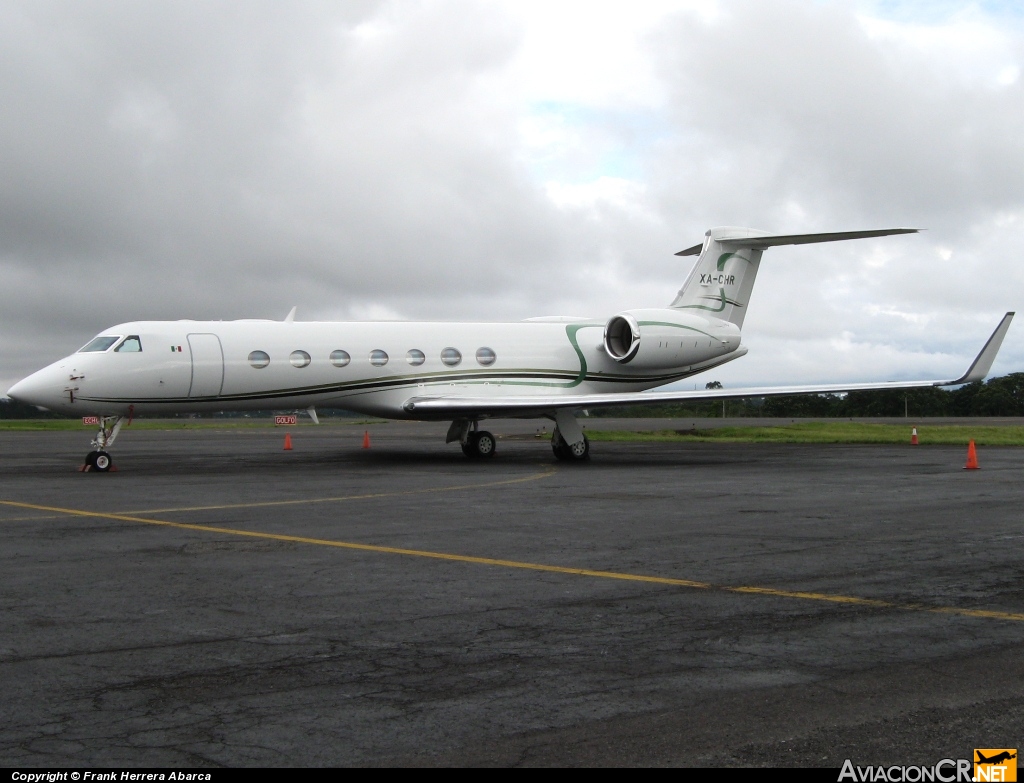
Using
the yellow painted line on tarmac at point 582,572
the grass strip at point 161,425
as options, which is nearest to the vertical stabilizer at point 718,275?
the yellow painted line on tarmac at point 582,572

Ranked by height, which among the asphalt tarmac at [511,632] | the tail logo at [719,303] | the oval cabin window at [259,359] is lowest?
the asphalt tarmac at [511,632]

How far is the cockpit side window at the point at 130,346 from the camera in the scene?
19.2m

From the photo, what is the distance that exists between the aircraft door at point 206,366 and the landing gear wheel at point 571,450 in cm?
720

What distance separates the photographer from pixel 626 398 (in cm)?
2036

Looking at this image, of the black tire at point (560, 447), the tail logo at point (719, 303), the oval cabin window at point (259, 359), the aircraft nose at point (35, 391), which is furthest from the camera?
the tail logo at point (719, 303)

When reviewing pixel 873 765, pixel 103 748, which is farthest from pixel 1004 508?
pixel 103 748

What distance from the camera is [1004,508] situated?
11.9 meters

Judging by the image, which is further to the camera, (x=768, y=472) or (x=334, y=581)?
(x=768, y=472)

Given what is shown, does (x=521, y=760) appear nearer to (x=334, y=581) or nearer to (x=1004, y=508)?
(x=334, y=581)

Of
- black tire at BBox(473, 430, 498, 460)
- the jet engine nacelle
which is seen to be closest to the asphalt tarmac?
black tire at BBox(473, 430, 498, 460)

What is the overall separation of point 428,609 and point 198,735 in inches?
100

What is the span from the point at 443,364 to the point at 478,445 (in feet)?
7.70

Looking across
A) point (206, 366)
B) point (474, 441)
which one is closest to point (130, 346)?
point (206, 366)

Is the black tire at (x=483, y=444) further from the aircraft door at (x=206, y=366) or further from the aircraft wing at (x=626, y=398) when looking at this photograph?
the aircraft door at (x=206, y=366)
